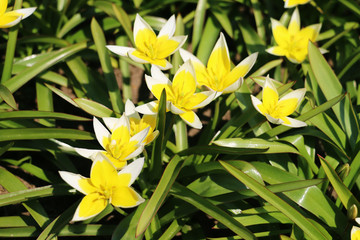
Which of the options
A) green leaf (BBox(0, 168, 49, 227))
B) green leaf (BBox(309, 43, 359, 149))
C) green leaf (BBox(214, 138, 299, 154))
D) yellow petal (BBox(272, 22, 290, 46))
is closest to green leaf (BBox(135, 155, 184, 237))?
green leaf (BBox(214, 138, 299, 154))

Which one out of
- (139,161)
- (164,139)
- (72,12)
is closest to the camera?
(139,161)

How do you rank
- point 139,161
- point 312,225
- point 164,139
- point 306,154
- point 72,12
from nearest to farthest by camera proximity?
point 139,161
point 312,225
point 164,139
point 306,154
point 72,12

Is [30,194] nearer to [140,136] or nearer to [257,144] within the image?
[140,136]

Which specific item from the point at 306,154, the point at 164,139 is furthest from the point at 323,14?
the point at 164,139

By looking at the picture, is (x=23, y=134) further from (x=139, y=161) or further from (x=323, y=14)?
(x=323, y=14)

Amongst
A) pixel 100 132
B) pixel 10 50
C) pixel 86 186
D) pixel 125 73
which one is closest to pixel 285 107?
pixel 100 132

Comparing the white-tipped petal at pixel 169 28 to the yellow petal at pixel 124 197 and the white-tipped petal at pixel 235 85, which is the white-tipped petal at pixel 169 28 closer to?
the white-tipped petal at pixel 235 85

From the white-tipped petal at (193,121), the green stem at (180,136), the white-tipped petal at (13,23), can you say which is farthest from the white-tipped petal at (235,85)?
the white-tipped petal at (13,23)
